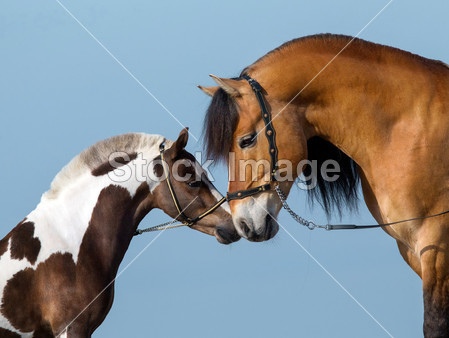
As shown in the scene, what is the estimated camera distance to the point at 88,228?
190 inches

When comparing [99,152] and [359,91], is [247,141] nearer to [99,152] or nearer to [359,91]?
[359,91]

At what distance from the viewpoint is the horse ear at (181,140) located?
16.8ft

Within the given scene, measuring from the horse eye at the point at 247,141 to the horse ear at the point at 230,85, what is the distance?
32 centimetres

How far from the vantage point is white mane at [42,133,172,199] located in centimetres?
499

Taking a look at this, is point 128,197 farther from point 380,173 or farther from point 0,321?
point 380,173

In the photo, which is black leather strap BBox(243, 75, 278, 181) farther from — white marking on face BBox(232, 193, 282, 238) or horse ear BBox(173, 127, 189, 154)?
horse ear BBox(173, 127, 189, 154)

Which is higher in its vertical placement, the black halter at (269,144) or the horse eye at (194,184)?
the black halter at (269,144)

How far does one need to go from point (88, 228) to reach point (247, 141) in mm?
1777

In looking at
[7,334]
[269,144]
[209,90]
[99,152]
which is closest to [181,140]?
[99,152]

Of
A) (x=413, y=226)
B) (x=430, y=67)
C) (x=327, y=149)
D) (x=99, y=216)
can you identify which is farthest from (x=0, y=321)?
(x=430, y=67)

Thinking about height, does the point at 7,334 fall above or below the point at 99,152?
below

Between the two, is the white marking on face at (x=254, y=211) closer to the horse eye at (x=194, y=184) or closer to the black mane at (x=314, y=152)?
the black mane at (x=314, y=152)

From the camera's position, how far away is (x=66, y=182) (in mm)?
4988

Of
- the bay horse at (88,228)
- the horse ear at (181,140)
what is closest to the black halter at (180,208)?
the bay horse at (88,228)
